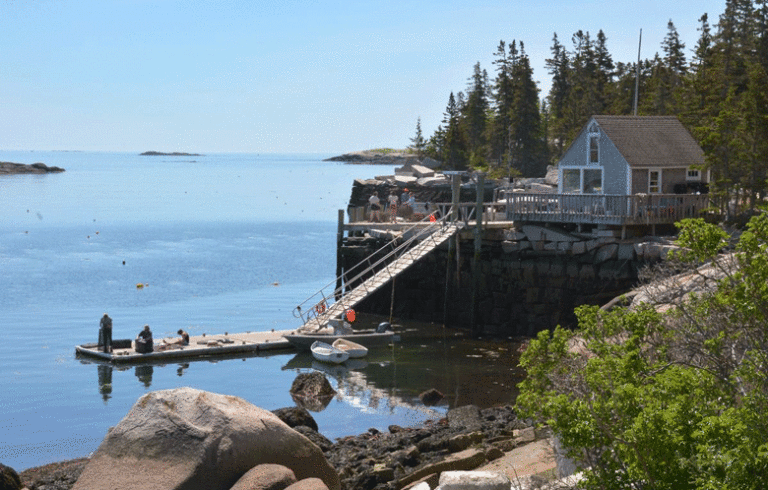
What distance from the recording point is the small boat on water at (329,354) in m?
33.8

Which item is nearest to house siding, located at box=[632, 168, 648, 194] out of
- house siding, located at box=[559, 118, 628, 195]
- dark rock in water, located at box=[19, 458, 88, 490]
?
house siding, located at box=[559, 118, 628, 195]

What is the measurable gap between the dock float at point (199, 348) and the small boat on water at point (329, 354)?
Answer: 1.69m

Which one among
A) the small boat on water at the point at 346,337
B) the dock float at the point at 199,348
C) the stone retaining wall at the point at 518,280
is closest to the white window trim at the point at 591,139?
the stone retaining wall at the point at 518,280

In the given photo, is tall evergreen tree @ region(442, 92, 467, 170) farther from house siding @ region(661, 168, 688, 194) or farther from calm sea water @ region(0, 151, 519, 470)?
house siding @ region(661, 168, 688, 194)

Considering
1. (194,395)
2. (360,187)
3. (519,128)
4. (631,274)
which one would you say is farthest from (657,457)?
(519,128)

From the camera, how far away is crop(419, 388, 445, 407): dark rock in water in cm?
2909

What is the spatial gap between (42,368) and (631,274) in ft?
65.1

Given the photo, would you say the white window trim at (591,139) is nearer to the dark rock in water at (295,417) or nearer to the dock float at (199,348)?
the dock float at (199,348)

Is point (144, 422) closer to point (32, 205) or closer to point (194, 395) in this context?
point (194, 395)

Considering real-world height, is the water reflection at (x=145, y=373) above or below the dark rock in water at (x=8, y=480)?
below

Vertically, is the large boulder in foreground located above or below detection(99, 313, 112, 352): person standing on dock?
above

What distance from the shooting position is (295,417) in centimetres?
2414

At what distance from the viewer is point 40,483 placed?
795 inches

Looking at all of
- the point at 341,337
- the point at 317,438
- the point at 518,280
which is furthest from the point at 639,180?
the point at 317,438
